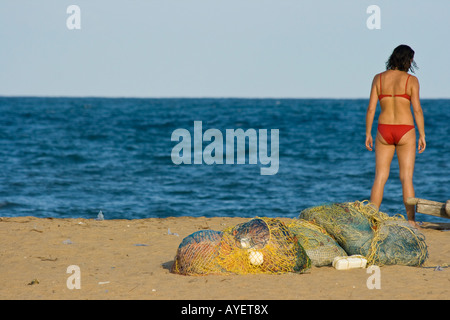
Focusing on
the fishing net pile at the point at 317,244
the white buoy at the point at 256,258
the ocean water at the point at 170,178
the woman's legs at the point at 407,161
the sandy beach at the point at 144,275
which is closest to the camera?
the sandy beach at the point at 144,275

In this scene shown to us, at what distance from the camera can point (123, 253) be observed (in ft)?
24.6

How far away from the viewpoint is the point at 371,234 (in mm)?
6801

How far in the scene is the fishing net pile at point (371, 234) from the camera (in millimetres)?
6676

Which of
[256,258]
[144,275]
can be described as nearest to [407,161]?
[256,258]

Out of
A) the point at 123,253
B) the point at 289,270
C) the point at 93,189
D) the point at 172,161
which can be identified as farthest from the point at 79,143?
the point at 289,270

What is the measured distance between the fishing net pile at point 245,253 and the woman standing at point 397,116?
224cm

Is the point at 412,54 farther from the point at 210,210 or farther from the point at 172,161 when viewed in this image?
the point at 172,161

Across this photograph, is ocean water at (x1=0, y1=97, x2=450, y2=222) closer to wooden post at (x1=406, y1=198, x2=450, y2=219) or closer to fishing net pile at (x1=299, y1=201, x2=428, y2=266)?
wooden post at (x1=406, y1=198, x2=450, y2=219)

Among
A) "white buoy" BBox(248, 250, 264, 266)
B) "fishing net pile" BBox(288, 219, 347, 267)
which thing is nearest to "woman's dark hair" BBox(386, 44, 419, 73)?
"fishing net pile" BBox(288, 219, 347, 267)

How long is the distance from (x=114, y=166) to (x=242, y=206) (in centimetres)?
779

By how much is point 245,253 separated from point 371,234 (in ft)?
5.31

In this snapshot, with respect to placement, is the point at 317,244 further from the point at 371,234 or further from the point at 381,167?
the point at 381,167

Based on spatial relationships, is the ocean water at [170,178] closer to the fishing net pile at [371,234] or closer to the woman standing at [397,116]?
the woman standing at [397,116]

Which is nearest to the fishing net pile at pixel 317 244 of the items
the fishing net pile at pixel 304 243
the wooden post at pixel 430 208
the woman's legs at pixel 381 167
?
the fishing net pile at pixel 304 243
